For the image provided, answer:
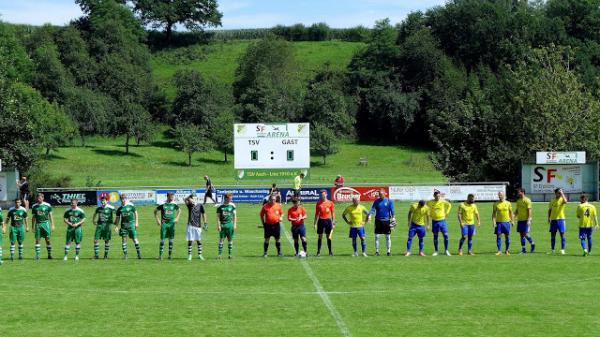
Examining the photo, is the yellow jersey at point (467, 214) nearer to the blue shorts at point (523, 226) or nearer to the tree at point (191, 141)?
the blue shorts at point (523, 226)

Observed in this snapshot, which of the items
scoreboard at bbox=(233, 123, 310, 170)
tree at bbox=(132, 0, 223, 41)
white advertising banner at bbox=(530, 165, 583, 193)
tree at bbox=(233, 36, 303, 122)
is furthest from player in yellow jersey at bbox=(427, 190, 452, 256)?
tree at bbox=(132, 0, 223, 41)

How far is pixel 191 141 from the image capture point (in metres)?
96.6

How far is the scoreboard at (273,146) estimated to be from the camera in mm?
60312

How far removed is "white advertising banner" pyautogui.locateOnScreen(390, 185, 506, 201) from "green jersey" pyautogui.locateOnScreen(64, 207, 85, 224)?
1306 inches

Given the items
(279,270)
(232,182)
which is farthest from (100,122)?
(279,270)

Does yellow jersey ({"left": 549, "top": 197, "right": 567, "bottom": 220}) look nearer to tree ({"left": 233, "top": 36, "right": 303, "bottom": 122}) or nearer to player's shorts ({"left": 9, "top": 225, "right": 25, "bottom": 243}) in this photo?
player's shorts ({"left": 9, "top": 225, "right": 25, "bottom": 243})

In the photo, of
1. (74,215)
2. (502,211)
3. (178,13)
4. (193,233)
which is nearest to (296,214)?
(193,233)

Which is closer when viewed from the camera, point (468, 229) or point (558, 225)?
point (468, 229)

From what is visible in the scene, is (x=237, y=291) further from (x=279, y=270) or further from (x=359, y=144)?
(x=359, y=144)

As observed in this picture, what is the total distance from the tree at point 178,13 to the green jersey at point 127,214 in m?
119

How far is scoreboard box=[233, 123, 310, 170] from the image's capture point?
60312 millimetres

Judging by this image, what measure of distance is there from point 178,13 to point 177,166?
187 feet

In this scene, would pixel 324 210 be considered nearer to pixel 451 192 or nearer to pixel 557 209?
pixel 557 209

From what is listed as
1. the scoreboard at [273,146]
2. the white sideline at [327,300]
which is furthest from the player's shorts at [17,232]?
the scoreboard at [273,146]
